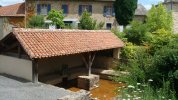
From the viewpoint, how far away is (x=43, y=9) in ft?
133

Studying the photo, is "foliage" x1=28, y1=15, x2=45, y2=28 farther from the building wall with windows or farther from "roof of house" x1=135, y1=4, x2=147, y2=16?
"roof of house" x1=135, y1=4, x2=147, y2=16

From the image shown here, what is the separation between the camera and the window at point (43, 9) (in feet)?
132

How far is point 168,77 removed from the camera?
41.9 feet

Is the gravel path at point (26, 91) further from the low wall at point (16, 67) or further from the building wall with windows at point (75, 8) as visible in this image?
the building wall with windows at point (75, 8)

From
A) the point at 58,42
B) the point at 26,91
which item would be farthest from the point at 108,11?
the point at 26,91

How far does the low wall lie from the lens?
49.8 ft

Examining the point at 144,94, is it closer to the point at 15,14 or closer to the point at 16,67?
the point at 16,67

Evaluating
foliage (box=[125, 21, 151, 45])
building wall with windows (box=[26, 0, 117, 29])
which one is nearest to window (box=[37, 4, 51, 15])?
building wall with windows (box=[26, 0, 117, 29])

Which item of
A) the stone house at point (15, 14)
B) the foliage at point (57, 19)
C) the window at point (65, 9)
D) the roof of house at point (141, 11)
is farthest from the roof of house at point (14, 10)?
the roof of house at point (141, 11)

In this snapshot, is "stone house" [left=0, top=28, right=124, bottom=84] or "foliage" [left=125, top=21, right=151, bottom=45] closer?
"stone house" [left=0, top=28, right=124, bottom=84]

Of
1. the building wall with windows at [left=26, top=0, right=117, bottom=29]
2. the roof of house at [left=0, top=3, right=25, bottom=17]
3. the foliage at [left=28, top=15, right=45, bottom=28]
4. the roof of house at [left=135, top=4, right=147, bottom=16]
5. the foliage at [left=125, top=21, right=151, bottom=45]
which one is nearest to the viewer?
the foliage at [left=125, top=21, right=151, bottom=45]

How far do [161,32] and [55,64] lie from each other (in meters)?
7.46

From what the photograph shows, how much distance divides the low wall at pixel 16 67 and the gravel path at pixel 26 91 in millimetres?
446

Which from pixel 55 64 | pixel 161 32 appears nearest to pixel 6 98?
pixel 55 64
